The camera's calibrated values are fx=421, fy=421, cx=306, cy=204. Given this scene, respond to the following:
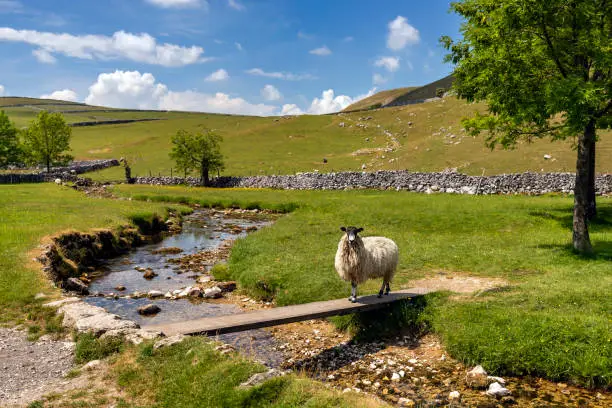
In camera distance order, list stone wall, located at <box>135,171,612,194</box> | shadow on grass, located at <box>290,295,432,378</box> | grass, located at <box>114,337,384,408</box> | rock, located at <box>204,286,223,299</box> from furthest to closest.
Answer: stone wall, located at <box>135,171,612,194</box>
rock, located at <box>204,286,223,299</box>
shadow on grass, located at <box>290,295,432,378</box>
grass, located at <box>114,337,384,408</box>

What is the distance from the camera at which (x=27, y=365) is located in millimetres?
11789

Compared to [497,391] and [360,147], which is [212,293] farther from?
[360,147]

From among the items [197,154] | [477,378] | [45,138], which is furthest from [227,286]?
[45,138]

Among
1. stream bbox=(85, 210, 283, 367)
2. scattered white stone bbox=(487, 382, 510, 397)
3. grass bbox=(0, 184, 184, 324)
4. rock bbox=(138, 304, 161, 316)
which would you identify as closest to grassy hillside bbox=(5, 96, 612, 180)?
stream bbox=(85, 210, 283, 367)

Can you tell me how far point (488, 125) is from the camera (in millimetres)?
29672

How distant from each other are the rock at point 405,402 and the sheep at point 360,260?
15.4ft

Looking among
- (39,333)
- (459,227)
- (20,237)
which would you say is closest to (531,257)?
(459,227)

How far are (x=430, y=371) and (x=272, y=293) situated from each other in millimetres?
9312

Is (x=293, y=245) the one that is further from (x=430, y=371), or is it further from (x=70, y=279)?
(x=430, y=371)

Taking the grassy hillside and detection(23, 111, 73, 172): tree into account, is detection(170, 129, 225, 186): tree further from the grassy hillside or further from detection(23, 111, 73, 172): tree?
detection(23, 111, 73, 172): tree

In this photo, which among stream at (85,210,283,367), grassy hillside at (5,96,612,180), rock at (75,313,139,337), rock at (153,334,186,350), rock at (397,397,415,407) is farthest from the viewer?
grassy hillside at (5,96,612,180)

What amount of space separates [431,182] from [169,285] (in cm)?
4248

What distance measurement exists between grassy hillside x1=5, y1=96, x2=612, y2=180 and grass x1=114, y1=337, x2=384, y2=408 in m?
44.9

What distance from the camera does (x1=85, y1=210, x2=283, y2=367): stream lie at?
52.5 feet
